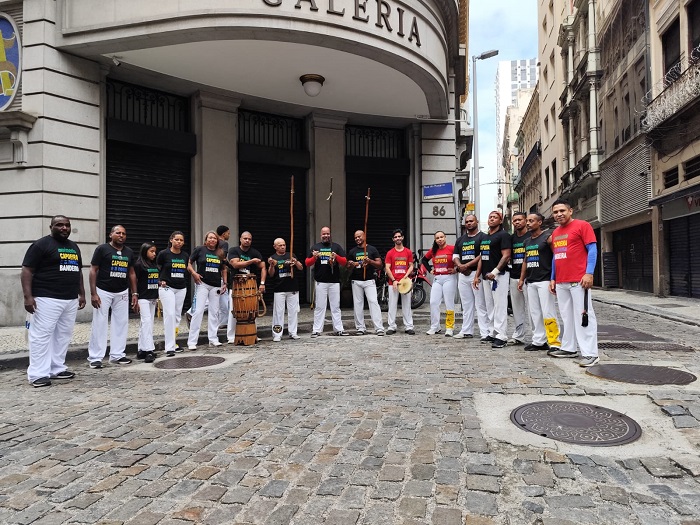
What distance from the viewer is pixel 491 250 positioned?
Result: 27.1 ft

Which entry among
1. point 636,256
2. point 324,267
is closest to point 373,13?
point 324,267

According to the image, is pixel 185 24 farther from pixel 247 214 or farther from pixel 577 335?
pixel 577 335

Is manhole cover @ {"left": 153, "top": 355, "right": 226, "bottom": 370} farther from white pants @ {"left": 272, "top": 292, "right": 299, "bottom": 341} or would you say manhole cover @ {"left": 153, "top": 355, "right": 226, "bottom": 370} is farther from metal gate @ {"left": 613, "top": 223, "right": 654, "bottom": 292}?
metal gate @ {"left": 613, "top": 223, "right": 654, "bottom": 292}

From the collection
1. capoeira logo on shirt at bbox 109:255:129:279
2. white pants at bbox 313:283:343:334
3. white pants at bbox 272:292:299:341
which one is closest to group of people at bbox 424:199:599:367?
white pants at bbox 313:283:343:334

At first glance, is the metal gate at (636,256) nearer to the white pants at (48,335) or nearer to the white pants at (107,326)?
the white pants at (107,326)

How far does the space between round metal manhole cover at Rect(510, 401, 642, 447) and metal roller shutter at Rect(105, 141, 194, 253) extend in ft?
32.2

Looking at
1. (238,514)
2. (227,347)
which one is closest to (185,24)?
(227,347)

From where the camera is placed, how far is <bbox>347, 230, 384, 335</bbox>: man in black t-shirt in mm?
9633

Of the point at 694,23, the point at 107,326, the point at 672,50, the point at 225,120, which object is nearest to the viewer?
the point at 107,326

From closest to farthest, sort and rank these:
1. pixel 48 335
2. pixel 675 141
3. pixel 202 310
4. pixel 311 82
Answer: pixel 48 335, pixel 202 310, pixel 311 82, pixel 675 141

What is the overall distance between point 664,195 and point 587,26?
14.3 metres

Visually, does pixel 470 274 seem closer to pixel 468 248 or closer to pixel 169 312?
pixel 468 248

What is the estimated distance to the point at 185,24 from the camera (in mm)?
9500

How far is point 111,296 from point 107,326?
0.40 m
